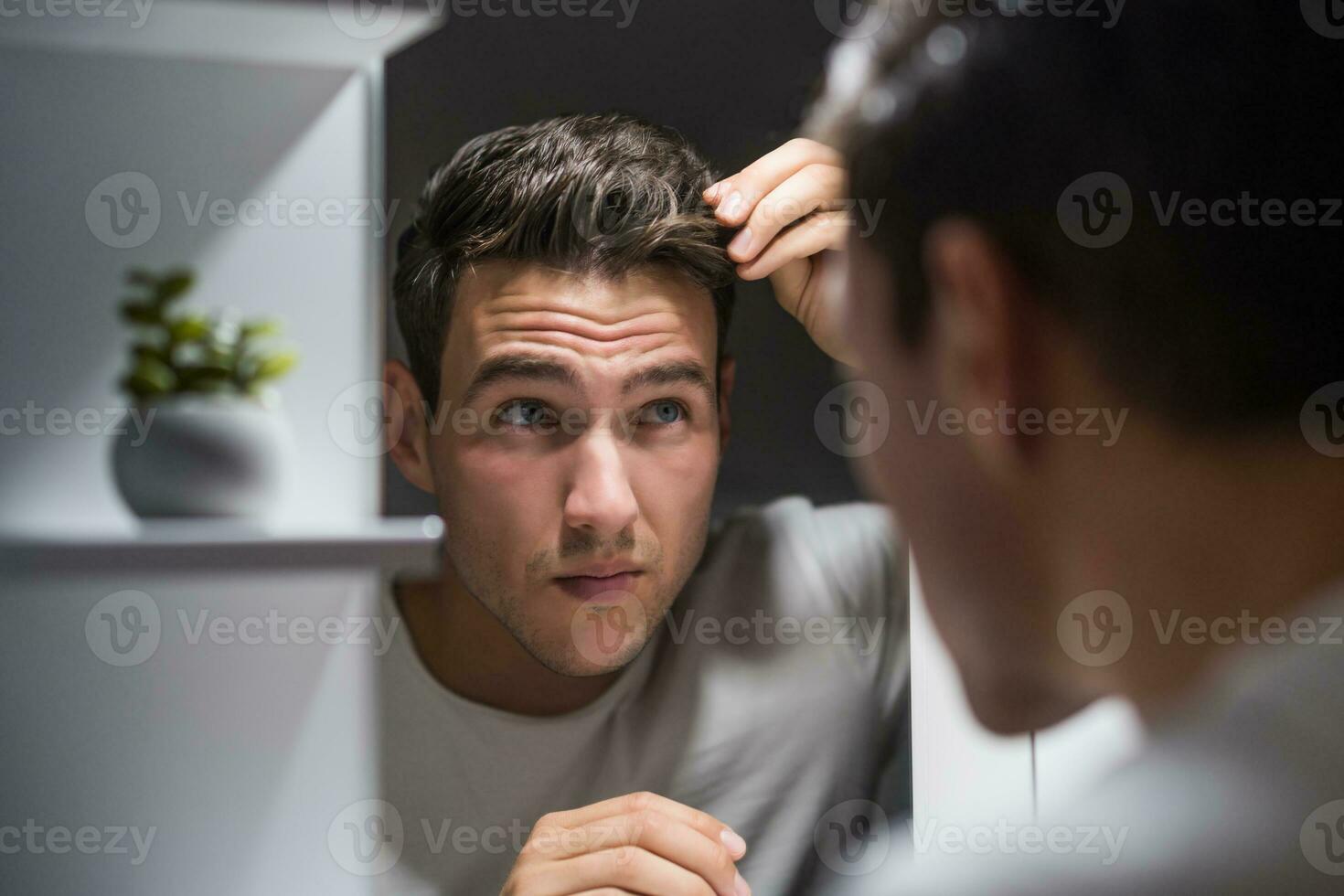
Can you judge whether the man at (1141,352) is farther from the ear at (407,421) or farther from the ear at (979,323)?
the ear at (407,421)

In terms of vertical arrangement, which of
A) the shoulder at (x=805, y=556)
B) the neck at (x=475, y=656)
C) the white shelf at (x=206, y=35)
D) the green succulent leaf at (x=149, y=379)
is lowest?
the neck at (x=475, y=656)

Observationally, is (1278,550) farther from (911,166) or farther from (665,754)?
(665,754)

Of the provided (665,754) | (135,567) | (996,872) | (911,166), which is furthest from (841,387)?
(135,567)

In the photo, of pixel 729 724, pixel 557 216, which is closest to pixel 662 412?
pixel 557 216

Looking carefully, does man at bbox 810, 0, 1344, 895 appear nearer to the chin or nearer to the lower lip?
the chin

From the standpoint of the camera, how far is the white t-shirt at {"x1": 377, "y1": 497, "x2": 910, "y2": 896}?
3.20ft

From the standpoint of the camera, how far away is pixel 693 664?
102 centimetres

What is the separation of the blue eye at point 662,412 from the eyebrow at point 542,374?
2 cm

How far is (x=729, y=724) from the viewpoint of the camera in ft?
3.36

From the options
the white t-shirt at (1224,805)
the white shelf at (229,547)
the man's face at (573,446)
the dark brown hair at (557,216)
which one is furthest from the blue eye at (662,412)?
the white t-shirt at (1224,805)

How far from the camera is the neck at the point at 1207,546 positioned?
0.91m

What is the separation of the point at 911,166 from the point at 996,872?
2.24ft

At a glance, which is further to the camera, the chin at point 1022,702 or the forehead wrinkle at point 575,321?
the chin at point 1022,702

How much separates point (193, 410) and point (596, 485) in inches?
13.9
